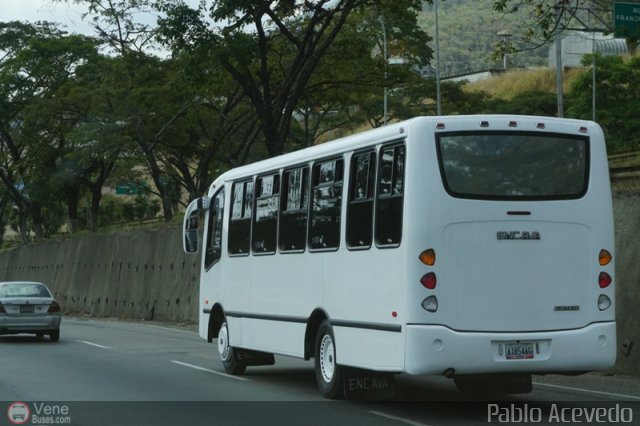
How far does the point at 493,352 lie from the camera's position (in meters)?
11.6

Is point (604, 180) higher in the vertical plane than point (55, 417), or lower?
higher

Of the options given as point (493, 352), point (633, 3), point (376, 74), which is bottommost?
point (493, 352)

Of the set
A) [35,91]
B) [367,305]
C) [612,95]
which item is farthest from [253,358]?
[612,95]

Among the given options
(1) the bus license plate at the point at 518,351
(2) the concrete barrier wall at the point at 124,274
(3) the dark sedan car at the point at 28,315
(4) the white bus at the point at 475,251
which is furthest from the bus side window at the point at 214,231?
(2) the concrete barrier wall at the point at 124,274

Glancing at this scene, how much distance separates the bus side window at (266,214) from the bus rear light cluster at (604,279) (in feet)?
15.6

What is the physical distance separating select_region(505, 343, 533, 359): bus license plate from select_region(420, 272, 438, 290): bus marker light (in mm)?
958

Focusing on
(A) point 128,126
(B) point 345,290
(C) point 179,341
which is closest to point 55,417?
(B) point 345,290

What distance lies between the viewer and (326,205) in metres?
13.9

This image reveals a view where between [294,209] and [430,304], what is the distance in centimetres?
367

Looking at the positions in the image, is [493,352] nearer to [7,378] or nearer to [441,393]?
[441,393]

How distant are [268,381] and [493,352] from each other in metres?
5.42

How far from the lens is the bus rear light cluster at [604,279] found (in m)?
12.1

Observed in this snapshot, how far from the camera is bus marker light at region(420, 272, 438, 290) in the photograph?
11.6 metres

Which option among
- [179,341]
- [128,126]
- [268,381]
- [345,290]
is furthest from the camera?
[128,126]
